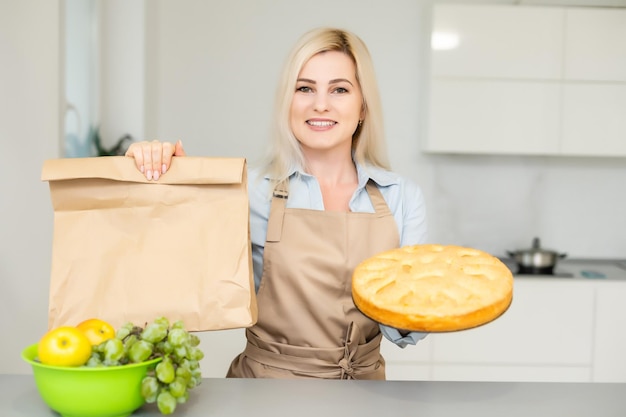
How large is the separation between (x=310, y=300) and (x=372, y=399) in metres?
0.51

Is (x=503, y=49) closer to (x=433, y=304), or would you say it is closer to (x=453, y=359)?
(x=453, y=359)

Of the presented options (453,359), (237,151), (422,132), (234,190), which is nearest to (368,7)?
(422,132)

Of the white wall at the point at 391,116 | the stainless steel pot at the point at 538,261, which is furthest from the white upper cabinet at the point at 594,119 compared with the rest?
the stainless steel pot at the point at 538,261

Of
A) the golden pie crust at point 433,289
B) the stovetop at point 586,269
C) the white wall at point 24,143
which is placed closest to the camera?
the golden pie crust at point 433,289

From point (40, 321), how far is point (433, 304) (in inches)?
62.5

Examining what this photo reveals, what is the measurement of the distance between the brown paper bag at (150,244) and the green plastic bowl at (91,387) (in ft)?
0.55

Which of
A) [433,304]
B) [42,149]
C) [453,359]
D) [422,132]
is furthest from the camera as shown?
[422,132]

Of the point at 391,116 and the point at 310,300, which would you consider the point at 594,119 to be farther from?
the point at 310,300

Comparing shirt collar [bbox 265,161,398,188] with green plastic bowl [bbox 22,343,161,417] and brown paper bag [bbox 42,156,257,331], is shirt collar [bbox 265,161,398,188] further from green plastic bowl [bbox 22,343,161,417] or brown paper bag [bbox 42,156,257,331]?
green plastic bowl [bbox 22,343,161,417]

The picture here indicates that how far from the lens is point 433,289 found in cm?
108

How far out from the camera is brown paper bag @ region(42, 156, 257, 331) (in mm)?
1078

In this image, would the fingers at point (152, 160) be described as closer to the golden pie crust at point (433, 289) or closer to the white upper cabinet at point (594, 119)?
the golden pie crust at point (433, 289)

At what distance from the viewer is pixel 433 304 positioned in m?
1.05

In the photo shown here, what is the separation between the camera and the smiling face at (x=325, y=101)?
1.58m
